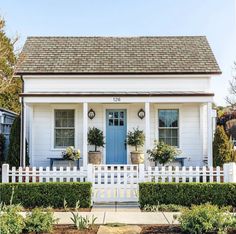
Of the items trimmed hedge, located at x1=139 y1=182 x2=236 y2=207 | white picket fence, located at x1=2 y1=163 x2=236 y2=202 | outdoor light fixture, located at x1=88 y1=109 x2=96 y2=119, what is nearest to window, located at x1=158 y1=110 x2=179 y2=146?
outdoor light fixture, located at x1=88 y1=109 x2=96 y2=119

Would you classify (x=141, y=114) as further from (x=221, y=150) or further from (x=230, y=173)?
(x=230, y=173)

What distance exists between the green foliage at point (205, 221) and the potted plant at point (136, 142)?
8.53 m

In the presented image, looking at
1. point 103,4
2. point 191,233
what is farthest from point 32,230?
point 103,4

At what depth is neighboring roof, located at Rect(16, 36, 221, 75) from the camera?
54.9 ft

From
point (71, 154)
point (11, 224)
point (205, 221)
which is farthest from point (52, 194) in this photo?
point (71, 154)

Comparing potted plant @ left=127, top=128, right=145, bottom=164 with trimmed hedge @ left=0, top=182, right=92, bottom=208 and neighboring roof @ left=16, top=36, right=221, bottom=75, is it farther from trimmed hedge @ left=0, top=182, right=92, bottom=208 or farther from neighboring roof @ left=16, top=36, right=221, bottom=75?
trimmed hedge @ left=0, top=182, right=92, bottom=208

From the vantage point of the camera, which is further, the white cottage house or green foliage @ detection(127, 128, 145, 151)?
the white cottage house

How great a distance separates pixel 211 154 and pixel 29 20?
8.77 meters

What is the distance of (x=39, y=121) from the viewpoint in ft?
55.9

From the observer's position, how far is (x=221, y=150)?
1572 centimetres

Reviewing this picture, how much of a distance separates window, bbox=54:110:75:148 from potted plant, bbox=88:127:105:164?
40.3 inches

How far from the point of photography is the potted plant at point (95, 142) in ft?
53.4

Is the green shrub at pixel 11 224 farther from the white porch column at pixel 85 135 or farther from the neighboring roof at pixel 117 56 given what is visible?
the neighboring roof at pixel 117 56

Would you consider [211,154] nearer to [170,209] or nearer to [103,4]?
→ [170,209]
